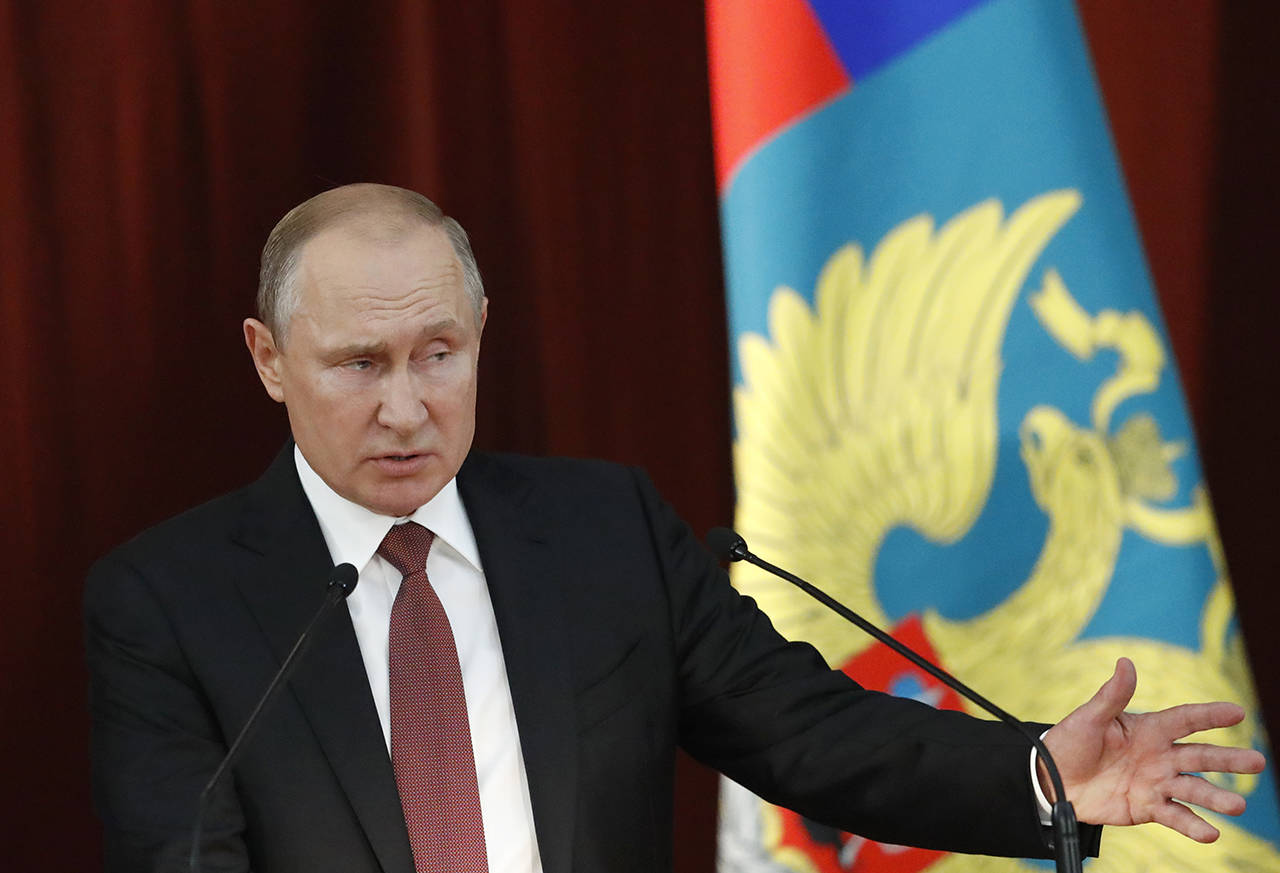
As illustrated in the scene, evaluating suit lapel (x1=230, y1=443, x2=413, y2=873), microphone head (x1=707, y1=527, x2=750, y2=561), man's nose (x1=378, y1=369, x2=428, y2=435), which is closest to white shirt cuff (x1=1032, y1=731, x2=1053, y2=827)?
microphone head (x1=707, y1=527, x2=750, y2=561)

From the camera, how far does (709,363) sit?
8.19 ft

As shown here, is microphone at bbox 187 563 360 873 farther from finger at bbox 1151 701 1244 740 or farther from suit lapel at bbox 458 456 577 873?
finger at bbox 1151 701 1244 740

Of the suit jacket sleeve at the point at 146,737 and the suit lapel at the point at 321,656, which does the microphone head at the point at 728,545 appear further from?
the suit jacket sleeve at the point at 146,737

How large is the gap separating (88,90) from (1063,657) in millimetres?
1673

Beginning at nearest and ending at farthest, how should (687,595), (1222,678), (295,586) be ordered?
(295,586), (687,595), (1222,678)

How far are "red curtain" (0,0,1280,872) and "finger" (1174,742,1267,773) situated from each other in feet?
3.12

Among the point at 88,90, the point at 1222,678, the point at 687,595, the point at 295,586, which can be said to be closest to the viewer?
the point at 295,586

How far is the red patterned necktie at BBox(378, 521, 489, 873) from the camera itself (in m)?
1.72

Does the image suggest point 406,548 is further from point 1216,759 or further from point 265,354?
point 1216,759

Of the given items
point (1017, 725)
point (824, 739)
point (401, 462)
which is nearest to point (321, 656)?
point (401, 462)

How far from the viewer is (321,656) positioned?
5.80ft

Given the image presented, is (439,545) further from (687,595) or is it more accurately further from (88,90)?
(88,90)

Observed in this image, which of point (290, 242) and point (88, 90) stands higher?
point (88, 90)

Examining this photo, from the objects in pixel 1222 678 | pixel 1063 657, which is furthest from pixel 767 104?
pixel 1222 678
